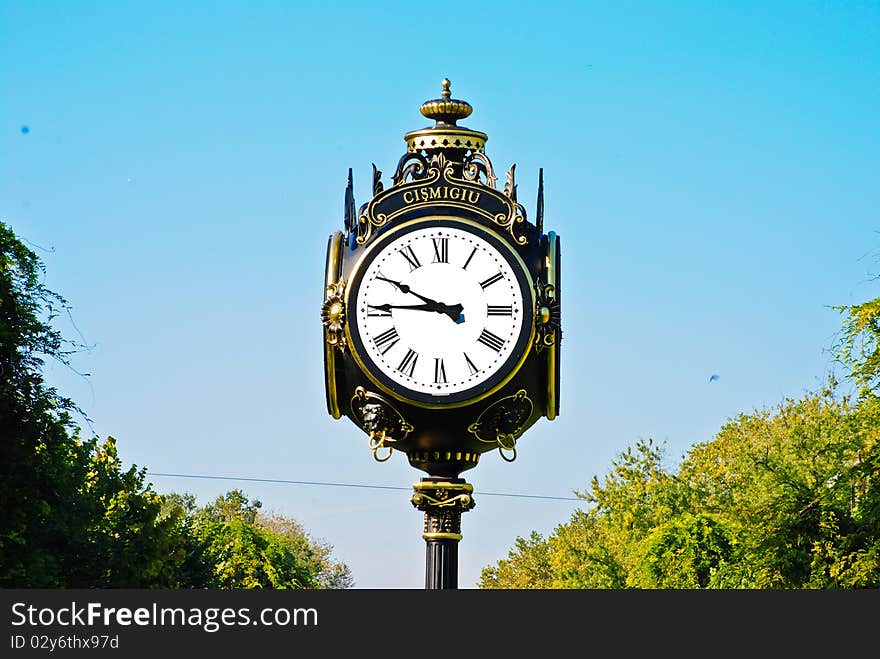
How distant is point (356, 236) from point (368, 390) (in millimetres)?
817

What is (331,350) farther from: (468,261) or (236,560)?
(236,560)

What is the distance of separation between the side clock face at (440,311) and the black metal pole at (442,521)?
569 millimetres

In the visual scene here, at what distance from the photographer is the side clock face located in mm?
9680

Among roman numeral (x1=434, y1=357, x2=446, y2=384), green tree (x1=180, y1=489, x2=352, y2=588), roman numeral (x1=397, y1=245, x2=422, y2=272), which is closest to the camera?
roman numeral (x1=434, y1=357, x2=446, y2=384)

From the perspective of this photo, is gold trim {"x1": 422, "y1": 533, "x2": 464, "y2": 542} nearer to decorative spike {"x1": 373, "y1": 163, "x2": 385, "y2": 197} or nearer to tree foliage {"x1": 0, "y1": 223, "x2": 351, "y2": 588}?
decorative spike {"x1": 373, "y1": 163, "x2": 385, "y2": 197}

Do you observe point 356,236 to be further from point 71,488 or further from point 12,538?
point 71,488

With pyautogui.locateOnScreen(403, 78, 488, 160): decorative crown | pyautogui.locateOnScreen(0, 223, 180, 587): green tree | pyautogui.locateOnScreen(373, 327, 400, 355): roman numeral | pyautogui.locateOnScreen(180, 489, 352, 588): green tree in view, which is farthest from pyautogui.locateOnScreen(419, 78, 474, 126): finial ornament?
pyautogui.locateOnScreen(180, 489, 352, 588): green tree

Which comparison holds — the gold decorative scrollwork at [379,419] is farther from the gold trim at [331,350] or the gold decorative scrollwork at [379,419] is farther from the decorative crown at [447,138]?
the decorative crown at [447,138]

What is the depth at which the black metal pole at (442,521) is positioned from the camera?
9.84 m

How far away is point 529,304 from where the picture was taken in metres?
9.68

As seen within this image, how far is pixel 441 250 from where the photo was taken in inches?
386

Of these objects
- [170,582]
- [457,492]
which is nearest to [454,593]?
[457,492]

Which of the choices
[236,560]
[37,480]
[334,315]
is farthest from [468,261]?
[236,560]

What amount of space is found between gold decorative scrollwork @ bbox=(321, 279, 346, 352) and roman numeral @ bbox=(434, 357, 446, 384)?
49 cm
